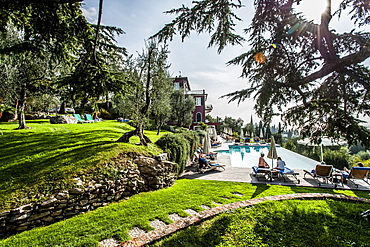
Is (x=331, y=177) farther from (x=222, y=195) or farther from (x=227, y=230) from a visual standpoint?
(x=227, y=230)

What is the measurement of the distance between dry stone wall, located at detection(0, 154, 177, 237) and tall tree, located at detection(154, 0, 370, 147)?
466cm

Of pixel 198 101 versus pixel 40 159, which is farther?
pixel 198 101

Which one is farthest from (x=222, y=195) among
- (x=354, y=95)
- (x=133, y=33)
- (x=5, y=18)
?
(x=5, y=18)

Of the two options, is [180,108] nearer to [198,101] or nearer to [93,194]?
[198,101]

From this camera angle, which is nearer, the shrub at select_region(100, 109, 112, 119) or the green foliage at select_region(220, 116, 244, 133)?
the shrub at select_region(100, 109, 112, 119)

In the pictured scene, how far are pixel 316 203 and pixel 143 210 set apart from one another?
18.3 feet

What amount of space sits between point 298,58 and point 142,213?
7.39 meters

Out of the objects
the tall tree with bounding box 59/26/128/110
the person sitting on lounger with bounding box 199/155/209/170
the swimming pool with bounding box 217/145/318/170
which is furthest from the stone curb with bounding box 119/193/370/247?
the swimming pool with bounding box 217/145/318/170

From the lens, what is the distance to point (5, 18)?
180 inches

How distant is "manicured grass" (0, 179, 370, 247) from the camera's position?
370 centimetres

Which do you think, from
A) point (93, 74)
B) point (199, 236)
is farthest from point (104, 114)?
point (199, 236)

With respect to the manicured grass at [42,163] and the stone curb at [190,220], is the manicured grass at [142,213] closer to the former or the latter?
the stone curb at [190,220]

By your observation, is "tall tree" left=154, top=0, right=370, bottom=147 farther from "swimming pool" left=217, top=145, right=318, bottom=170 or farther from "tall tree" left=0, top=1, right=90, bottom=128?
"swimming pool" left=217, top=145, right=318, bottom=170

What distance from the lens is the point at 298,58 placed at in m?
5.86
